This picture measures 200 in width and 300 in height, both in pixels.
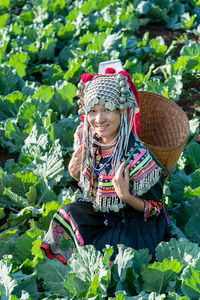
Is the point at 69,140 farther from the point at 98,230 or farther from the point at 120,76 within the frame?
the point at 120,76

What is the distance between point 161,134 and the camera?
3357 mm

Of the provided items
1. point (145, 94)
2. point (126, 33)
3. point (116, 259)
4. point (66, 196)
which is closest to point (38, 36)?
point (126, 33)

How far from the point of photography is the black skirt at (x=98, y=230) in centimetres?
251

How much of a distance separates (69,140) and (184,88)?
143 centimetres

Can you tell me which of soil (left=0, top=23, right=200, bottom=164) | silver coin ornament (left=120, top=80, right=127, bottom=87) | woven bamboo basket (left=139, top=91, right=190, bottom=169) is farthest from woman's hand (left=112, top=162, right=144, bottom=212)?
soil (left=0, top=23, right=200, bottom=164)

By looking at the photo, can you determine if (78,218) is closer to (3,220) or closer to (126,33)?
(3,220)

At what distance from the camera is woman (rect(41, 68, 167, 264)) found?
244 cm

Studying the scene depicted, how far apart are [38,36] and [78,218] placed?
3.36 metres

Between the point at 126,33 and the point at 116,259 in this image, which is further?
the point at 126,33

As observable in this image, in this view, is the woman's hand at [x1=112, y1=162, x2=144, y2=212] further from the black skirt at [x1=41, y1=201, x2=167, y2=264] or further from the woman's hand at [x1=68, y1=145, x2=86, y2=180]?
the woman's hand at [x1=68, y1=145, x2=86, y2=180]

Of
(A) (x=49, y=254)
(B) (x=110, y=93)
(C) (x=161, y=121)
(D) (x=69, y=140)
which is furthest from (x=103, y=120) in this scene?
(D) (x=69, y=140)

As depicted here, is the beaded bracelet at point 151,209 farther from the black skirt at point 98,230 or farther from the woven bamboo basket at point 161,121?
the woven bamboo basket at point 161,121

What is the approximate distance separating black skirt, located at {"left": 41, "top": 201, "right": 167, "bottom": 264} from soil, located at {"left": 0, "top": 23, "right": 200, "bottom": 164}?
130 centimetres

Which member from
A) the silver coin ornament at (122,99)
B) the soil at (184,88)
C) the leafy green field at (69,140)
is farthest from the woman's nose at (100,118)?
the soil at (184,88)
